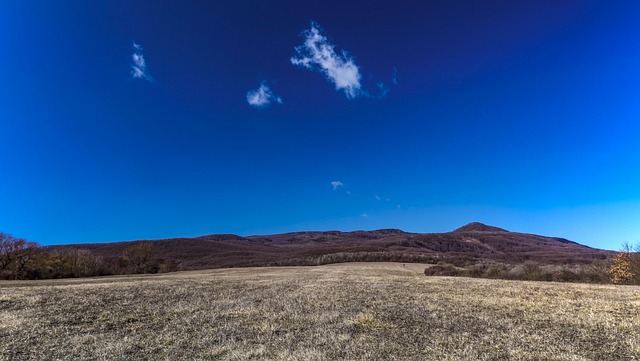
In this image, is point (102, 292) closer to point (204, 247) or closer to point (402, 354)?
point (402, 354)

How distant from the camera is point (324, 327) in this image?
14258 mm

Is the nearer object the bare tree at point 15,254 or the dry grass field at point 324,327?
the dry grass field at point 324,327

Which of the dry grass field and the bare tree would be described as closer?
the dry grass field

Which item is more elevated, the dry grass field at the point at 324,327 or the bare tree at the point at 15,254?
the bare tree at the point at 15,254

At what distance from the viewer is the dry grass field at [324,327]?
427 inches

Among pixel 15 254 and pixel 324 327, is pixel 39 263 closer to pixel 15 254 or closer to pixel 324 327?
pixel 15 254

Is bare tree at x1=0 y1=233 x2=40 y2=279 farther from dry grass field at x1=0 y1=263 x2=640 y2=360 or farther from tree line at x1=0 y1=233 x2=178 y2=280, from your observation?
dry grass field at x1=0 y1=263 x2=640 y2=360

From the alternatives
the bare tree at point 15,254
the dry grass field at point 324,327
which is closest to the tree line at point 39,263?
the bare tree at point 15,254

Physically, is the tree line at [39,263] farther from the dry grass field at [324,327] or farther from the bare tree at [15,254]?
the dry grass field at [324,327]

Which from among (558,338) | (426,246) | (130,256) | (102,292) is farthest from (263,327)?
(426,246)

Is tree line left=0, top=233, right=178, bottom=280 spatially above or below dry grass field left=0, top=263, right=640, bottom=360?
above

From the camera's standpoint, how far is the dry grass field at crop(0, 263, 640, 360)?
1084 cm

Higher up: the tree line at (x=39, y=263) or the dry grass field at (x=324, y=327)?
the tree line at (x=39, y=263)

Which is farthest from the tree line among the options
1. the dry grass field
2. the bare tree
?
the dry grass field
